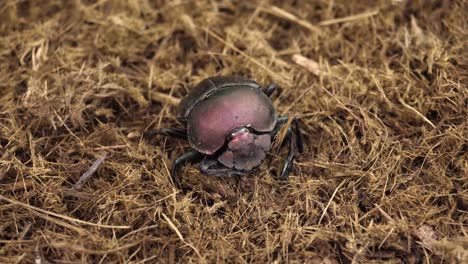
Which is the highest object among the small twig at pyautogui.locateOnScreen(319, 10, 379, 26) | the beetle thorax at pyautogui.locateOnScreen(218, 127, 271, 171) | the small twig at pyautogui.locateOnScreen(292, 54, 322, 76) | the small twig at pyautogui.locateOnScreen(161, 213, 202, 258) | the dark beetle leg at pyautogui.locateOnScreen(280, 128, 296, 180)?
the small twig at pyautogui.locateOnScreen(319, 10, 379, 26)

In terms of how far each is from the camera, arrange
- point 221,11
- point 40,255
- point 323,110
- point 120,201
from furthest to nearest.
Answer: point 221,11 → point 323,110 → point 120,201 → point 40,255

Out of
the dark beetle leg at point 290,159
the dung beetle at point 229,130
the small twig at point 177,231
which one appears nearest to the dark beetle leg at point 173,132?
the dung beetle at point 229,130

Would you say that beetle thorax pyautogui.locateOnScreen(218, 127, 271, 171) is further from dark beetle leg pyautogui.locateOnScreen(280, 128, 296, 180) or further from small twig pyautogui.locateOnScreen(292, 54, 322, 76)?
small twig pyautogui.locateOnScreen(292, 54, 322, 76)

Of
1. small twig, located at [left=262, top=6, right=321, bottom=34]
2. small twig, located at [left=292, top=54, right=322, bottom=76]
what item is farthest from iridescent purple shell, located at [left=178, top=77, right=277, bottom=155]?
small twig, located at [left=262, top=6, right=321, bottom=34]

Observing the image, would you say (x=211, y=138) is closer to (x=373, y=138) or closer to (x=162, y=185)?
(x=162, y=185)

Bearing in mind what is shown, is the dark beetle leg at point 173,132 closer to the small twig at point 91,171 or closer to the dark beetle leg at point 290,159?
the small twig at point 91,171

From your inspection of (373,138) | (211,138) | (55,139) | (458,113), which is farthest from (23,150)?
(458,113)

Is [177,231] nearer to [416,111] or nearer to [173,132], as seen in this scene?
[173,132]
